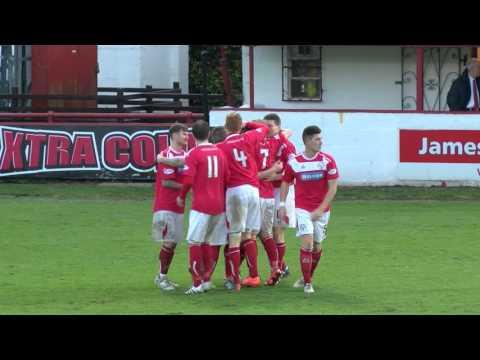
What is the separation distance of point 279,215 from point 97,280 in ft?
7.77

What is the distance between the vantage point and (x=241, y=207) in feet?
45.0

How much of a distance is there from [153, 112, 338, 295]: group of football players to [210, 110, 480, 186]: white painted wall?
9.91 meters

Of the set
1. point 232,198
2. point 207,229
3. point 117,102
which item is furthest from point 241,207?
point 117,102

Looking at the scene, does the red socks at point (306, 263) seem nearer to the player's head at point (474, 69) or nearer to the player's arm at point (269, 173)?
the player's arm at point (269, 173)

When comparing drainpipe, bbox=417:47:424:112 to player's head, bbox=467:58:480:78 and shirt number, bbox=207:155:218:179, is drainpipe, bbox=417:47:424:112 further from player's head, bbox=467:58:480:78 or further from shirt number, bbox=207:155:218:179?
shirt number, bbox=207:155:218:179

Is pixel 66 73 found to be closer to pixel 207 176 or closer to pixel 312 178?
pixel 207 176

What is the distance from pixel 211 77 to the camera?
122ft

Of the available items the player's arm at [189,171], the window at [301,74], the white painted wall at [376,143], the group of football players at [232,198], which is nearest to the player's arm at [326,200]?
the group of football players at [232,198]

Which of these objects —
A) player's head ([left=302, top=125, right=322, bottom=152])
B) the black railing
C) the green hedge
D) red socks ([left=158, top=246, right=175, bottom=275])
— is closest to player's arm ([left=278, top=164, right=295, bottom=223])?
player's head ([left=302, top=125, right=322, bottom=152])

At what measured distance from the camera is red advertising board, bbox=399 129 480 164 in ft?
77.8

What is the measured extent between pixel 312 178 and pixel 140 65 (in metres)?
18.8

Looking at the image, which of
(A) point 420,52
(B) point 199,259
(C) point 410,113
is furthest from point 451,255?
(A) point 420,52

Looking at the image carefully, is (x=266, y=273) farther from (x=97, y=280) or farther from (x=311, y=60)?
(x=311, y=60)

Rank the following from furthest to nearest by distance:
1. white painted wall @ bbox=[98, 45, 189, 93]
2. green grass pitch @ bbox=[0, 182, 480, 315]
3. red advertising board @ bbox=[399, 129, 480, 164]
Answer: white painted wall @ bbox=[98, 45, 189, 93]
red advertising board @ bbox=[399, 129, 480, 164]
green grass pitch @ bbox=[0, 182, 480, 315]
